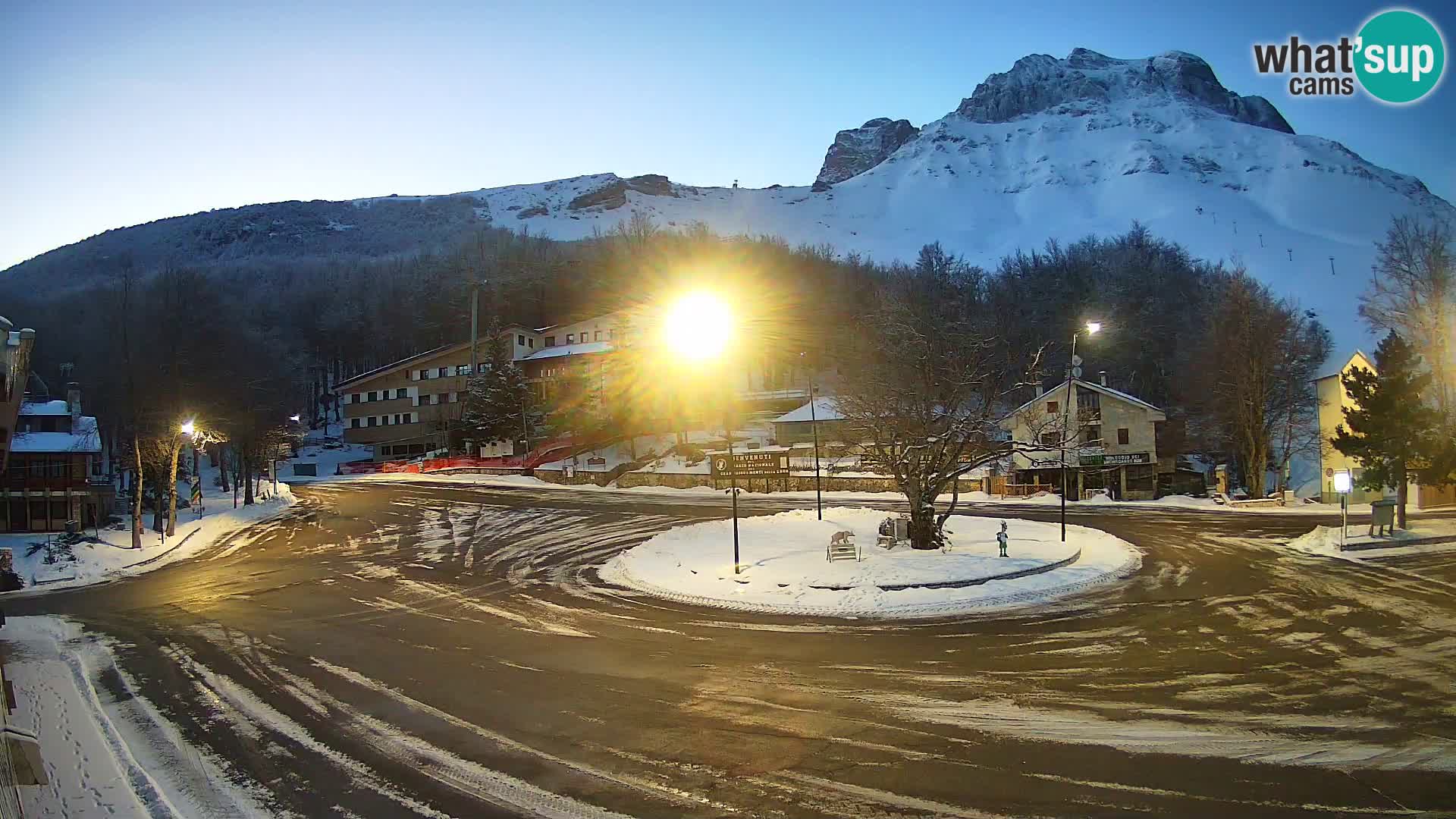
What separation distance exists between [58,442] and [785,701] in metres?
47.7

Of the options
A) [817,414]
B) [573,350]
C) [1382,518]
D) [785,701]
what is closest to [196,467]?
[573,350]

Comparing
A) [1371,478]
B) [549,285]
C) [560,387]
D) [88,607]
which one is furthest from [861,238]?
[88,607]

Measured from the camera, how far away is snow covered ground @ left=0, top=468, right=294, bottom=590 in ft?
83.5

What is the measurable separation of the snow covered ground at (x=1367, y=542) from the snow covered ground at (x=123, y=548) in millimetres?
Answer: 39074

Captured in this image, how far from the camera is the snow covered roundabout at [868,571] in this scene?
1720 centimetres

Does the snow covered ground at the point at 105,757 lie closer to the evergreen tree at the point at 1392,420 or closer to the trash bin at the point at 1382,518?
the trash bin at the point at 1382,518

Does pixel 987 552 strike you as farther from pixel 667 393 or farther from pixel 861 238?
pixel 861 238

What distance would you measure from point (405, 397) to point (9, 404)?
242ft

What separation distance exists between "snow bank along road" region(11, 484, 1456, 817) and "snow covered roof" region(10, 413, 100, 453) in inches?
983

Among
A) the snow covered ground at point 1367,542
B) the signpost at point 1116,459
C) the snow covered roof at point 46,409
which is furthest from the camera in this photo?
the signpost at point 1116,459

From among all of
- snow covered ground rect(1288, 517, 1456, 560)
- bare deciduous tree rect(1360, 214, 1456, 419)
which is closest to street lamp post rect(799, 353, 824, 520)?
snow covered ground rect(1288, 517, 1456, 560)

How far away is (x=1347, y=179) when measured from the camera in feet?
608

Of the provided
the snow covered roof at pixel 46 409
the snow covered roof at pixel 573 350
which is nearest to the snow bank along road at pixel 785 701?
the snow covered roof at pixel 46 409

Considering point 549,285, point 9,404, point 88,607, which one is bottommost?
point 88,607
